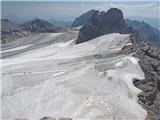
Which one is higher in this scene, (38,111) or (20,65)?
(38,111)

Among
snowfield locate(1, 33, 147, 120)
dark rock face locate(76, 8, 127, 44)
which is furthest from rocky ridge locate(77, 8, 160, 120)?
snowfield locate(1, 33, 147, 120)

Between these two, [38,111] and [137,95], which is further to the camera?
[137,95]

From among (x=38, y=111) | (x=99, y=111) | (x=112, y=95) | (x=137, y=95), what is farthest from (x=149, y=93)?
(x=38, y=111)

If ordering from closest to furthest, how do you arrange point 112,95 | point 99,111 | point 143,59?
point 99,111 → point 112,95 → point 143,59

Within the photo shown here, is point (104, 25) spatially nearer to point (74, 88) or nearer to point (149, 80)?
point (149, 80)

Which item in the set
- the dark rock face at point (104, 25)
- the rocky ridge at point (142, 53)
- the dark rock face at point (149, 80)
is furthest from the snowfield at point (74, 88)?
the dark rock face at point (104, 25)

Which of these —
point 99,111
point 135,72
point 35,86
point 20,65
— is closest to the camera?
point 99,111

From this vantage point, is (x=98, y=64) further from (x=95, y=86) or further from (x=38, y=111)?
(x=38, y=111)

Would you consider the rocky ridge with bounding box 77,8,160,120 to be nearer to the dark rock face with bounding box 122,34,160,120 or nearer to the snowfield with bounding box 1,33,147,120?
the dark rock face with bounding box 122,34,160,120
